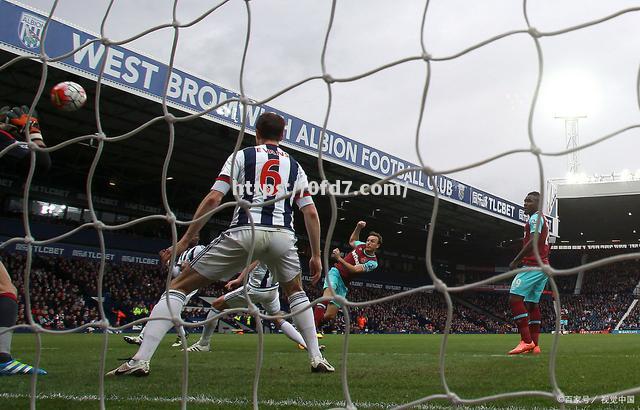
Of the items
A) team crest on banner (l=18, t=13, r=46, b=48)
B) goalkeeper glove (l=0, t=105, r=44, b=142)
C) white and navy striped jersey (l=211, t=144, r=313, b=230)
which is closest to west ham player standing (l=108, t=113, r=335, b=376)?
white and navy striped jersey (l=211, t=144, r=313, b=230)

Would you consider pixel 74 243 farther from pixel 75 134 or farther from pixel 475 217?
pixel 475 217

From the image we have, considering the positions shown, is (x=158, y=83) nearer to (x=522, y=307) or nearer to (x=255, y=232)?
(x=522, y=307)

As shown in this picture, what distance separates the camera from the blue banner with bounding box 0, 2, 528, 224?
1074cm

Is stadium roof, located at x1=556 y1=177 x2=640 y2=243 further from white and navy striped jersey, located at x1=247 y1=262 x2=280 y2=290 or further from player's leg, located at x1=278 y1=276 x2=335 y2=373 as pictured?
player's leg, located at x1=278 y1=276 x2=335 y2=373

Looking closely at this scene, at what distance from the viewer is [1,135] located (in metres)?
3.58

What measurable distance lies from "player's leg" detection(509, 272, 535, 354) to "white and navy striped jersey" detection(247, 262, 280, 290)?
2649 millimetres

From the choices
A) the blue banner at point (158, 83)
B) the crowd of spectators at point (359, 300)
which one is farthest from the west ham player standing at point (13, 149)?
the crowd of spectators at point (359, 300)

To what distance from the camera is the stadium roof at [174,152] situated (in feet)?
40.7

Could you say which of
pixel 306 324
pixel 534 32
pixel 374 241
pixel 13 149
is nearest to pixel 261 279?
pixel 306 324

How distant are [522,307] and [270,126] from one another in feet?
13.1

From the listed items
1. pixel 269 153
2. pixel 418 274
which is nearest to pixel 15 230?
pixel 269 153

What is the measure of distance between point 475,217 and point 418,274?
14.2 m

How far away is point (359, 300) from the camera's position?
3127 cm

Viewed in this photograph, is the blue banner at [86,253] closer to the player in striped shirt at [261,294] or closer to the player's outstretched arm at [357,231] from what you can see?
the player's outstretched arm at [357,231]
